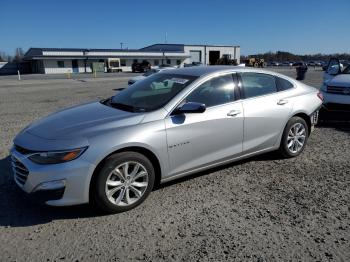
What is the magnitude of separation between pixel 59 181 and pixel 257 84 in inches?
126

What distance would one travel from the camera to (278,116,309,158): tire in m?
5.39

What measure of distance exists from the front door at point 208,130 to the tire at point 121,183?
0.38 metres

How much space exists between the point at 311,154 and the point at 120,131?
3.70 m

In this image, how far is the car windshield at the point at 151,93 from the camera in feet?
14.3

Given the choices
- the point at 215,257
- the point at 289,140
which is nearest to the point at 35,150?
the point at 215,257

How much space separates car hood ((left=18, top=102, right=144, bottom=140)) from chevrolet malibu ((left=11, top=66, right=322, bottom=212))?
13 mm

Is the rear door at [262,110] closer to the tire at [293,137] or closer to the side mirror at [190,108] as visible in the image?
the tire at [293,137]

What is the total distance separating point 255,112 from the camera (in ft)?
16.0

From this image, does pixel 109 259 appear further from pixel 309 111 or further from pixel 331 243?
pixel 309 111

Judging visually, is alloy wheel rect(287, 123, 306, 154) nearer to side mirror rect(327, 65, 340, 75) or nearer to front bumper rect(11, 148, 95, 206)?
front bumper rect(11, 148, 95, 206)

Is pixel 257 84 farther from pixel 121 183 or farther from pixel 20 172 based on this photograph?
pixel 20 172

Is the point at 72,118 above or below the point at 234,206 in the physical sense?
above

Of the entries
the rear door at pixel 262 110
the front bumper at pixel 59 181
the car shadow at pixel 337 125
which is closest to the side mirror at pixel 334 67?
the car shadow at pixel 337 125

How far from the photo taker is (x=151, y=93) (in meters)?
4.82
